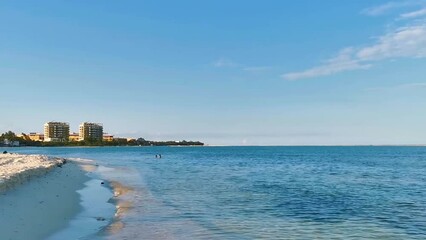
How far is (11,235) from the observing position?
12062 millimetres

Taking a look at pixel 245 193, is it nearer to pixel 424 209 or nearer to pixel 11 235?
pixel 424 209

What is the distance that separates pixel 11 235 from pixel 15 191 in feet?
29.9

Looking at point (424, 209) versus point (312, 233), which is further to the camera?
point (424, 209)

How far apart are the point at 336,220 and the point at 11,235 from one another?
42.5 feet

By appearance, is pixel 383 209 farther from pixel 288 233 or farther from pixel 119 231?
pixel 119 231

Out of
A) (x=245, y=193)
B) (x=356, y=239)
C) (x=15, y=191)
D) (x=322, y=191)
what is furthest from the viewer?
(x=322, y=191)

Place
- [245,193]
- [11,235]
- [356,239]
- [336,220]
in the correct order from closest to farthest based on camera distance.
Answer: [11,235]
[356,239]
[336,220]
[245,193]

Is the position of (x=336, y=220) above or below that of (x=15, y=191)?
below

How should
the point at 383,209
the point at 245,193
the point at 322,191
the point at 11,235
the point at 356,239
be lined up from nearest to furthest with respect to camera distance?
1. the point at 11,235
2. the point at 356,239
3. the point at 383,209
4. the point at 245,193
5. the point at 322,191

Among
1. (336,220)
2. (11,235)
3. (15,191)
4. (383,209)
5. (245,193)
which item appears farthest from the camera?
(245,193)

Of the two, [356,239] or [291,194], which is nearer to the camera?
[356,239]

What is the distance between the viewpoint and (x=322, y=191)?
3050 centimetres

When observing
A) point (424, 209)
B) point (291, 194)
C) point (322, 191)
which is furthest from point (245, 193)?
point (424, 209)

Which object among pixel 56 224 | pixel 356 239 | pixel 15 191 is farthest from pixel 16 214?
pixel 356 239
